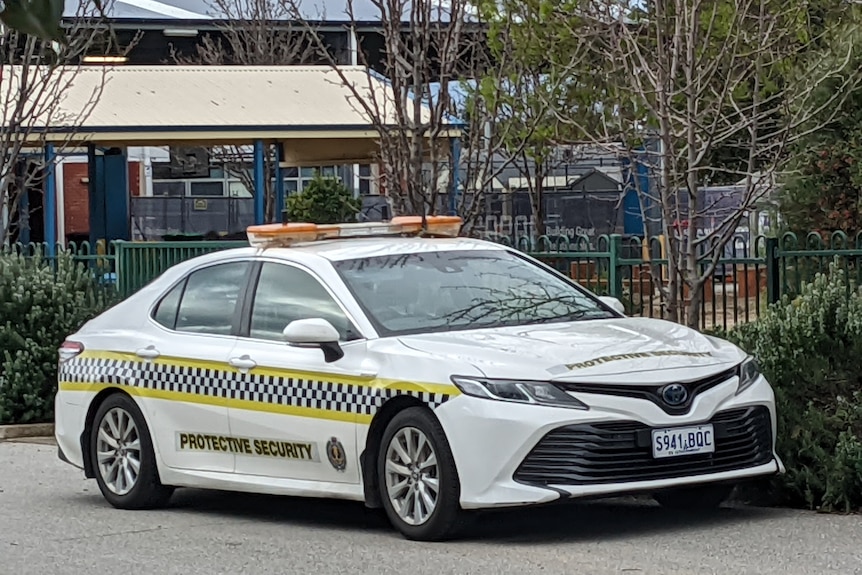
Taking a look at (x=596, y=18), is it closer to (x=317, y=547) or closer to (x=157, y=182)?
(x=317, y=547)

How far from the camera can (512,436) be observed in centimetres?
721

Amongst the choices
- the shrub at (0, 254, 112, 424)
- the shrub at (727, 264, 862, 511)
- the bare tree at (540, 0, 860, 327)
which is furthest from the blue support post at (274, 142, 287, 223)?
the shrub at (727, 264, 862, 511)

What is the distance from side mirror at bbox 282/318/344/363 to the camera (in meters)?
7.92

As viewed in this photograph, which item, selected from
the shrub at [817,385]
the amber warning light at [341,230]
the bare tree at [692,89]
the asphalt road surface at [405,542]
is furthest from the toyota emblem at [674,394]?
the bare tree at [692,89]

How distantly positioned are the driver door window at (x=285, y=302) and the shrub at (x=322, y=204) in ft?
33.0

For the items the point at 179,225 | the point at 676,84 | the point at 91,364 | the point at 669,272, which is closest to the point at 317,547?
the point at 91,364

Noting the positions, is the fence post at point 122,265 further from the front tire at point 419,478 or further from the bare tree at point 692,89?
the front tire at point 419,478

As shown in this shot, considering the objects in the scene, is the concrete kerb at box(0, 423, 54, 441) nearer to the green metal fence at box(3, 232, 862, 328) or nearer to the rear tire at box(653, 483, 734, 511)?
the green metal fence at box(3, 232, 862, 328)

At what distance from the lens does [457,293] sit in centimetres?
853

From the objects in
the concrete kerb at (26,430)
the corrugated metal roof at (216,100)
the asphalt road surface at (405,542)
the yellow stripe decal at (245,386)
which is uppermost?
the corrugated metal roof at (216,100)

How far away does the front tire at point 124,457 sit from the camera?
9.15 metres

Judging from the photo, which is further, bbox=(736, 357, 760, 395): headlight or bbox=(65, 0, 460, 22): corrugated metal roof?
bbox=(65, 0, 460, 22): corrugated metal roof

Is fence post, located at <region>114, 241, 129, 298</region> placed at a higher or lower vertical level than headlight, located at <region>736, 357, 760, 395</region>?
higher

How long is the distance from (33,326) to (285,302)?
17.8 feet
